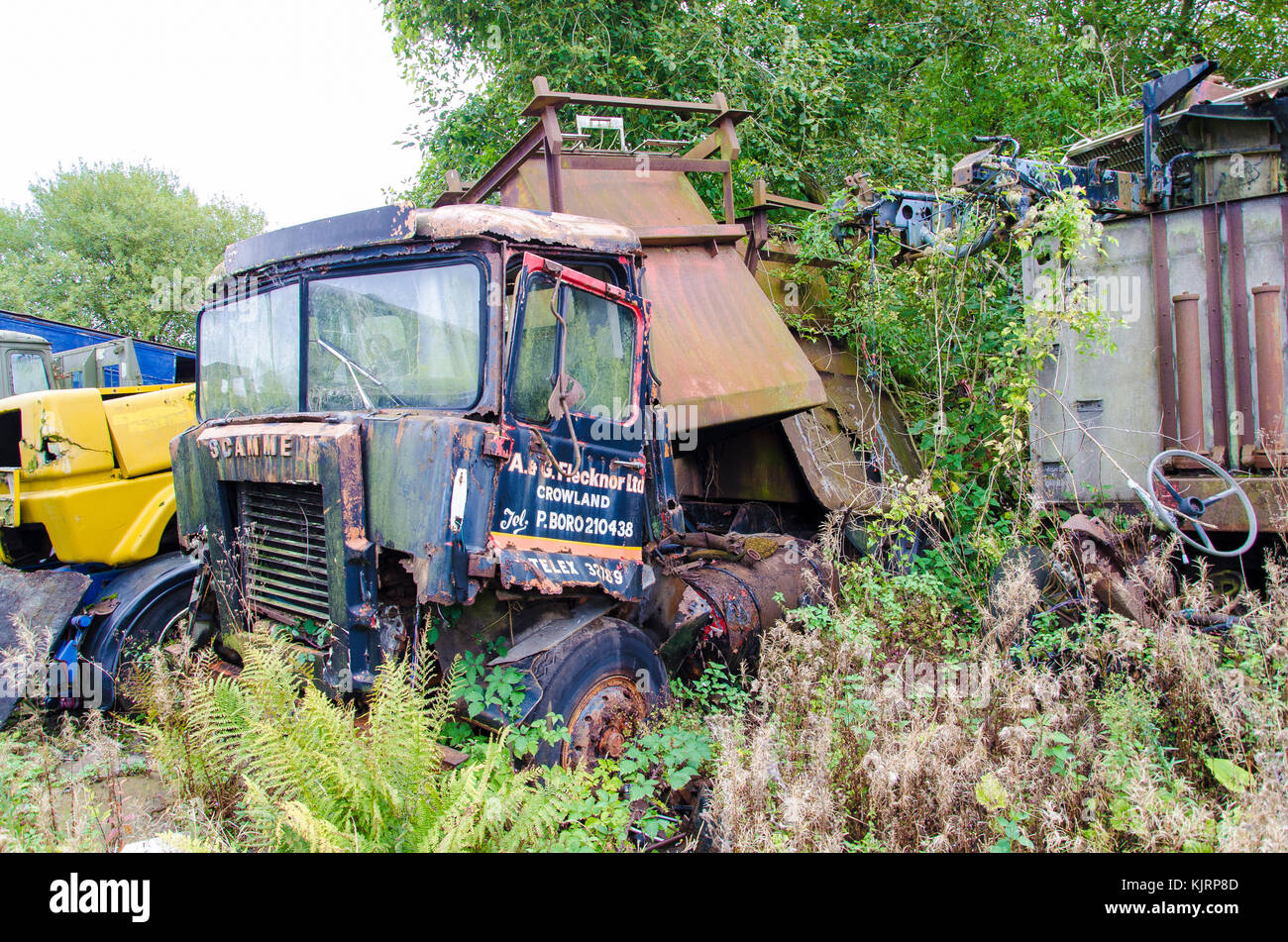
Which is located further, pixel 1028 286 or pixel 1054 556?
pixel 1028 286

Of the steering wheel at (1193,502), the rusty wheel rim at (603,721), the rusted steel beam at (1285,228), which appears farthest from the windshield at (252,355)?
the rusted steel beam at (1285,228)

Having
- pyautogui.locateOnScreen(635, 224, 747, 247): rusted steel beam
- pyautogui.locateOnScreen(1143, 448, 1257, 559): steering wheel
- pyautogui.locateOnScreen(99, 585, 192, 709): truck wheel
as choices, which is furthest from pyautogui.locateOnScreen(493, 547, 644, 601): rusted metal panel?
pyautogui.locateOnScreen(1143, 448, 1257, 559): steering wheel

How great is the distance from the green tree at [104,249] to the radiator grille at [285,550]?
19.5 m

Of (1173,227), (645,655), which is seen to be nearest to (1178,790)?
(645,655)

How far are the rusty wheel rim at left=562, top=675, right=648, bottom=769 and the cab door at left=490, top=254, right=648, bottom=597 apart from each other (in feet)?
1.50

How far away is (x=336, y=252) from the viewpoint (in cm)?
372

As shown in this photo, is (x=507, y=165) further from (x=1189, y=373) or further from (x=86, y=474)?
(x=1189, y=373)

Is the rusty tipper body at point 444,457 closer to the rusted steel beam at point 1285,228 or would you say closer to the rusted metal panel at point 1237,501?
the rusted metal panel at point 1237,501

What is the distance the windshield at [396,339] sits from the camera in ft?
11.5

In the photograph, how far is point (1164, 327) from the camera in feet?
16.4

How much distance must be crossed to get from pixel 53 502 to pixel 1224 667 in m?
6.24
